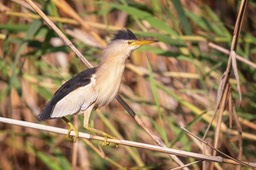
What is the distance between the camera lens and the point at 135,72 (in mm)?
3609

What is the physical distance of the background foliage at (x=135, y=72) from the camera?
327 centimetres

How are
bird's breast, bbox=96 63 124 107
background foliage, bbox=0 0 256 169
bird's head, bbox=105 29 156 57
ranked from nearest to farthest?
bird's breast, bbox=96 63 124 107, bird's head, bbox=105 29 156 57, background foliage, bbox=0 0 256 169

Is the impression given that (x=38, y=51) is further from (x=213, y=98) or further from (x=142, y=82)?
(x=213, y=98)

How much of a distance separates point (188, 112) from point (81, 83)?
1.16 m

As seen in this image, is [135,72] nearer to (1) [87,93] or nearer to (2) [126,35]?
(2) [126,35]

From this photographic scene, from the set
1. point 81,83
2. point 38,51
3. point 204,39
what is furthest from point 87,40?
point 81,83

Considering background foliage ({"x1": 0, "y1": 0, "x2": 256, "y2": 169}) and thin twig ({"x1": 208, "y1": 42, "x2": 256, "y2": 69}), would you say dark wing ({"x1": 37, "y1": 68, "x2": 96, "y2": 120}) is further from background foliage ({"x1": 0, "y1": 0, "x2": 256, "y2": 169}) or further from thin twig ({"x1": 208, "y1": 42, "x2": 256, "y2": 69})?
thin twig ({"x1": 208, "y1": 42, "x2": 256, "y2": 69})

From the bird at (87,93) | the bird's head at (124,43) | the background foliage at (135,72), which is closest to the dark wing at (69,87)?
the bird at (87,93)

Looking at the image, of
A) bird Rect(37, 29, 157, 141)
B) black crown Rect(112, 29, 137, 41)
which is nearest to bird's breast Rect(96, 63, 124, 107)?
bird Rect(37, 29, 157, 141)

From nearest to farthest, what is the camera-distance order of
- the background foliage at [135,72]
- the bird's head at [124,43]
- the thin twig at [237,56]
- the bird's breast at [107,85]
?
the bird's breast at [107,85] → the bird's head at [124,43] → the thin twig at [237,56] → the background foliage at [135,72]

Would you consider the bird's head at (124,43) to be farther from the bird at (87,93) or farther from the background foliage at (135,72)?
the background foliage at (135,72)

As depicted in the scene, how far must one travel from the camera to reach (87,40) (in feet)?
11.5

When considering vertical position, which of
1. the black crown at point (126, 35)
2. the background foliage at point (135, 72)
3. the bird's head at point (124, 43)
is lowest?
the background foliage at point (135, 72)

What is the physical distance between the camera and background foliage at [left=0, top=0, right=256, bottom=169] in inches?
129
